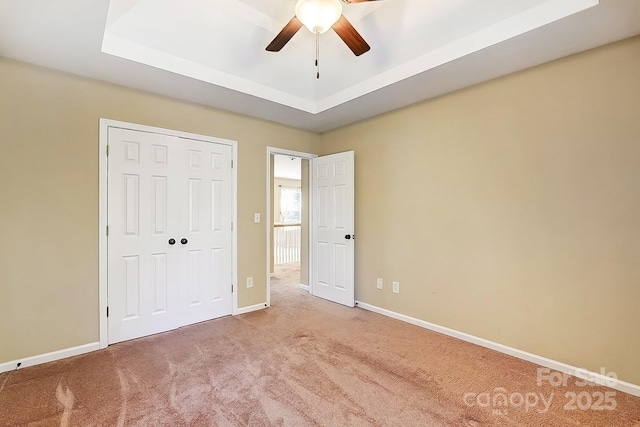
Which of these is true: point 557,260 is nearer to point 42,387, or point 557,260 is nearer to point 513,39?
point 513,39

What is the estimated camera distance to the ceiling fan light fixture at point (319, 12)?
5.31ft

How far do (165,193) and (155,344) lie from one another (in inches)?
58.2

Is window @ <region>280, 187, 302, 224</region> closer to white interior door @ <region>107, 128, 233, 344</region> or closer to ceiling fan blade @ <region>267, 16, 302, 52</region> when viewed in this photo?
white interior door @ <region>107, 128, 233, 344</region>

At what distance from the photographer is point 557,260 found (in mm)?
2275

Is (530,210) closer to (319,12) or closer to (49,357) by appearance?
(319,12)

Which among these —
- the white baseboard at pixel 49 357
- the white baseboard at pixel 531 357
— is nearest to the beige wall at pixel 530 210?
the white baseboard at pixel 531 357

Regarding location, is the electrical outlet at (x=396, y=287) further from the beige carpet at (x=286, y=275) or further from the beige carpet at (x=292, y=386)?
the beige carpet at (x=286, y=275)

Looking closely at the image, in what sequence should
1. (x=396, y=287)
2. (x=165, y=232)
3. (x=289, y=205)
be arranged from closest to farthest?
1. (x=165, y=232)
2. (x=396, y=287)
3. (x=289, y=205)

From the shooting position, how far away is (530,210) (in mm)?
2404

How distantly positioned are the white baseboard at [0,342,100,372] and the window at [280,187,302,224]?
8156 millimetres

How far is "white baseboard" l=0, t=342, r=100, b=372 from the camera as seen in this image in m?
2.22

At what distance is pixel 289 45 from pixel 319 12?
3.89 ft

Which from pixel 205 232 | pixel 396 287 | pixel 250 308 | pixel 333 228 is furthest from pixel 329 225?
pixel 205 232

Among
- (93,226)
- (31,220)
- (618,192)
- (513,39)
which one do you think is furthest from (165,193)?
(618,192)
